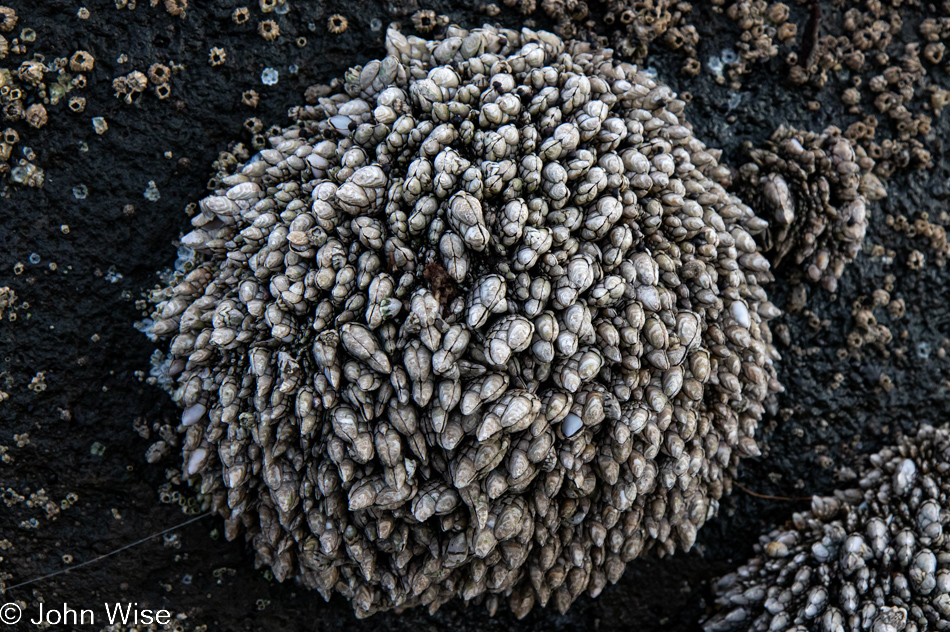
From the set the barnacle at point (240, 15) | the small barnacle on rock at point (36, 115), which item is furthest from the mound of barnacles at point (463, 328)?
the small barnacle on rock at point (36, 115)

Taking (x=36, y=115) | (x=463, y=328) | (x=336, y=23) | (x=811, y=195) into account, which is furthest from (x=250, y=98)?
(x=811, y=195)

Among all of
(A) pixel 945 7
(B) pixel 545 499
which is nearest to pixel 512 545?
(B) pixel 545 499

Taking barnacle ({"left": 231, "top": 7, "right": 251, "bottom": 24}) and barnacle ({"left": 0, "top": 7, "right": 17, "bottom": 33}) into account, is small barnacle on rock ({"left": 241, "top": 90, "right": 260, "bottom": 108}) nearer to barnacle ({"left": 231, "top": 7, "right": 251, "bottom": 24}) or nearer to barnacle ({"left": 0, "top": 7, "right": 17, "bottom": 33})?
barnacle ({"left": 231, "top": 7, "right": 251, "bottom": 24})

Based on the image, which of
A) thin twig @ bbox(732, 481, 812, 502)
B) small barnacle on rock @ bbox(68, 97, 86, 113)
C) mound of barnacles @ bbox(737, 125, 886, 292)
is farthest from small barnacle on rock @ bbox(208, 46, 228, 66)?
thin twig @ bbox(732, 481, 812, 502)

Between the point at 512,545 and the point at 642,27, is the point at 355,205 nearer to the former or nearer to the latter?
the point at 512,545

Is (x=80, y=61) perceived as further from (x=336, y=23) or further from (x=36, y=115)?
(x=336, y=23)
